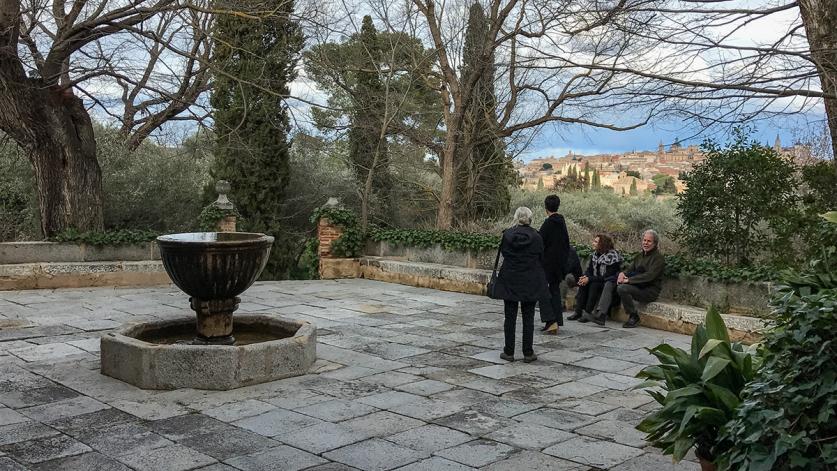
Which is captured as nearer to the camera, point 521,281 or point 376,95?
point 521,281

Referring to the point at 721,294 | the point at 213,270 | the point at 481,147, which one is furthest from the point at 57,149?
the point at 481,147

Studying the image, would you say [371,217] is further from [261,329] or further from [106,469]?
[106,469]

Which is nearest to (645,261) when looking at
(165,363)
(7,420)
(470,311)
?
(470,311)

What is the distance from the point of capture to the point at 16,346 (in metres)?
7.27

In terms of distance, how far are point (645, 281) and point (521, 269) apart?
8.16ft

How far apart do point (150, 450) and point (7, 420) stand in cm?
132

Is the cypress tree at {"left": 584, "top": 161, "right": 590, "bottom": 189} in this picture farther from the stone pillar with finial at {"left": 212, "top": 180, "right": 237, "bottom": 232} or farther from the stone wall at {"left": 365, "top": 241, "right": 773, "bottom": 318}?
the stone wall at {"left": 365, "top": 241, "right": 773, "bottom": 318}

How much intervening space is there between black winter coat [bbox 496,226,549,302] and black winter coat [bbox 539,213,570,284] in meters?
1.32

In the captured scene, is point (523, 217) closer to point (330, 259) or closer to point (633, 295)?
point (633, 295)

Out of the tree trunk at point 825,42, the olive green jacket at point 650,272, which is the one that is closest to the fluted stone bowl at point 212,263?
the olive green jacket at point 650,272

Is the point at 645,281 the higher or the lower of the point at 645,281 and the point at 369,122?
the lower

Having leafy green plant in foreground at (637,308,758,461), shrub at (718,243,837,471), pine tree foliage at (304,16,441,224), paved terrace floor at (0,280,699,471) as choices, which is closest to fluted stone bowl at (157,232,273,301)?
paved terrace floor at (0,280,699,471)

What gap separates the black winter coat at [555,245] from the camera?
8.45 metres

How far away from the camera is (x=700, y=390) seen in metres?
3.70
